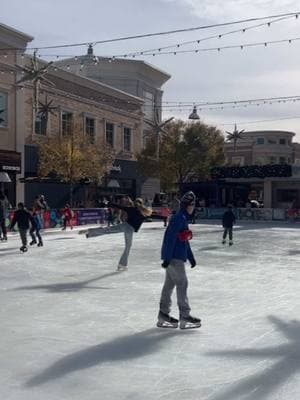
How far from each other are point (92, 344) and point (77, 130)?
27.1 meters

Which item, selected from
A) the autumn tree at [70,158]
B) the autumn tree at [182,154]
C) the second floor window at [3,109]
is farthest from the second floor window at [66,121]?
the autumn tree at [182,154]

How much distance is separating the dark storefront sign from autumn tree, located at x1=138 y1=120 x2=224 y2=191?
13761 millimetres

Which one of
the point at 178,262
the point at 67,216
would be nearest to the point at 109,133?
the point at 67,216

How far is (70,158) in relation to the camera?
30.6m

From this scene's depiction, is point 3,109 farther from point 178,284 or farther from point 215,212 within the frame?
point 178,284

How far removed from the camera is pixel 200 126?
45531mm

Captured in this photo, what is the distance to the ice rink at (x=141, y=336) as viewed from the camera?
466cm

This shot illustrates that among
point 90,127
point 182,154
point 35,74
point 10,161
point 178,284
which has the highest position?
point 35,74

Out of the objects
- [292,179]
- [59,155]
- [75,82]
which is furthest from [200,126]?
[59,155]

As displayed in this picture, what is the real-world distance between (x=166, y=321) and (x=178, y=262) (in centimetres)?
72

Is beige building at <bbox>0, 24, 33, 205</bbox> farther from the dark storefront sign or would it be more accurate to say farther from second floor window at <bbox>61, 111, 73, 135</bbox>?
second floor window at <bbox>61, 111, 73, 135</bbox>

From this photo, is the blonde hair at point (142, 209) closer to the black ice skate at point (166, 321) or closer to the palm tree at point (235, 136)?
the black ice skate at point (166, 321)

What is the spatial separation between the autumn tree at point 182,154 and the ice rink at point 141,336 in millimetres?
30508

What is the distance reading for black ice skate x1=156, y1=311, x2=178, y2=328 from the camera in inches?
268
